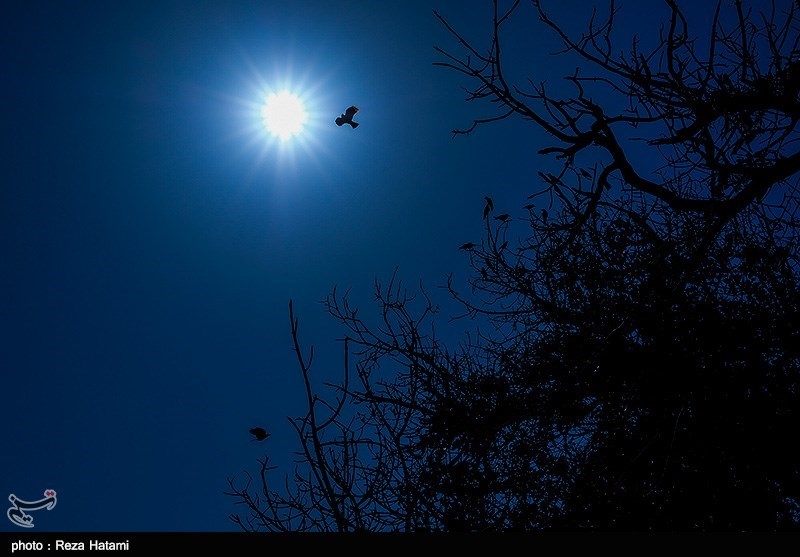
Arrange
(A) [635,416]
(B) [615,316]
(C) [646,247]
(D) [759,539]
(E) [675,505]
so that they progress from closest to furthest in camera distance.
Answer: (D) [759,539]
(E) [675,505]
(A) [635,416]
(B) [615,316]
(C) [646,247]

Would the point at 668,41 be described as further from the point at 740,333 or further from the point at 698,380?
the point at 698,380

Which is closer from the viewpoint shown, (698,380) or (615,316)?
(698,380)

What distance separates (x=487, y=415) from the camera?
3.92 m

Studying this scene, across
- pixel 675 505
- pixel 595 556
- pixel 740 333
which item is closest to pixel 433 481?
pixel 595 556

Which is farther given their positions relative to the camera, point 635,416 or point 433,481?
point 635,416

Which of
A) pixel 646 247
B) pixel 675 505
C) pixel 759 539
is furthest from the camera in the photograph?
pixel 646 247

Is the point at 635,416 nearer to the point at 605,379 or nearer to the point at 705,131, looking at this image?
the point at 605,379

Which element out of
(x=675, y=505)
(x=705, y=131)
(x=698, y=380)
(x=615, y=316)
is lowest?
(x=675, y=505)

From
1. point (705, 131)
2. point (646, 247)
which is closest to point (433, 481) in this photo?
point (646, 247)

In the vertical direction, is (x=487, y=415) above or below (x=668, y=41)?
below

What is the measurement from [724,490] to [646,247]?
2008 mm

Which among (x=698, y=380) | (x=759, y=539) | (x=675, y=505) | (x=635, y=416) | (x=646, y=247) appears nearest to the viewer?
(x=759, y=539)

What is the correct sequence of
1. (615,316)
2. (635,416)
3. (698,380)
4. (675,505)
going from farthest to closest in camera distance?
1. (615,316)
2. (635,416)
3. (698,380)
4. (675,505)

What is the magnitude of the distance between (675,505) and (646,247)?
2124mm
